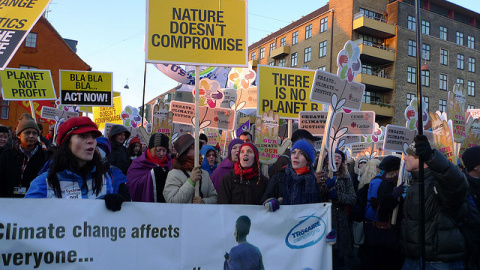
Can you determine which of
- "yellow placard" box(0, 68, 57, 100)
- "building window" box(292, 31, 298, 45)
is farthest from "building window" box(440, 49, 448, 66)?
"yellow placard" box(0, 68, 57, 100)

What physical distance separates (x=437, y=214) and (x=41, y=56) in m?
36.5

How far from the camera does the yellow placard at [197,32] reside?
438cm

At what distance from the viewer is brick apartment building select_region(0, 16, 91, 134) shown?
32.9m

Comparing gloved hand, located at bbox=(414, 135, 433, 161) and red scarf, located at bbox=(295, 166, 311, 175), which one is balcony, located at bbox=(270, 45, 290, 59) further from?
gloved hand, located at bbox=(414, 135, 433, 161)

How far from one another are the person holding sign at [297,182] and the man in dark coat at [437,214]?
2.98ft

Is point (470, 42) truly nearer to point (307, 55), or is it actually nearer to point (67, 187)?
point (307, 55)

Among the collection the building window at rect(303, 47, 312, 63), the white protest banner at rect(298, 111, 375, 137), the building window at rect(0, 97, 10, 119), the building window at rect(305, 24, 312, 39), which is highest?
the building window at rect(305, 24, 312, 39)

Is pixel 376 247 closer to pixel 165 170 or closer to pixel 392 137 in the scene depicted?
pixel 165 170

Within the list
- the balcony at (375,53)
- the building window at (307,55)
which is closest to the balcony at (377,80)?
the balcony at (375,53)

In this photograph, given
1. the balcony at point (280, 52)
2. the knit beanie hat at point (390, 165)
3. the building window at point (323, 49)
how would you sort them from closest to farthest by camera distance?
the knit beanie hat at point (390, 165) → the building window at point (323, 49) → the balcony at point (280, 52)

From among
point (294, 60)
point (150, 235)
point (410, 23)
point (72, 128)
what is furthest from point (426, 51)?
point (72, 128)

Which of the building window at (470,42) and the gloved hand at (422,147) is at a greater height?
the building window at (470,42)

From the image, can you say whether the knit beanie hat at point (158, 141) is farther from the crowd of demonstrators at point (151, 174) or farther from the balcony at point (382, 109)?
the balcony at point (382, 109)

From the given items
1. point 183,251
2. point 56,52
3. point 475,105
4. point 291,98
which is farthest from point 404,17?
point 183,251
